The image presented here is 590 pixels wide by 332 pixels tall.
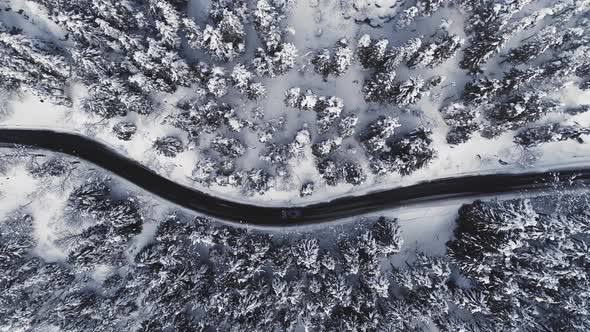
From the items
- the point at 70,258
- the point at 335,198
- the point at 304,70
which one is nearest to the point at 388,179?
the point at 335,198

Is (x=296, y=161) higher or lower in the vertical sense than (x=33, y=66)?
higher

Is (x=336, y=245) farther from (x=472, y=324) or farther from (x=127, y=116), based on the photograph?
(x=127, y=116)

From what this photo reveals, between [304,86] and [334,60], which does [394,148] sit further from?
[304,86]

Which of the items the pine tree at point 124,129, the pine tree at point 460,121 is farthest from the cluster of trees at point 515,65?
the pine tree at point 124,129

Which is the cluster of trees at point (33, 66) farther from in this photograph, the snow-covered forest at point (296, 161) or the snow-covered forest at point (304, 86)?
the snow-covered forest at point (296, 161)

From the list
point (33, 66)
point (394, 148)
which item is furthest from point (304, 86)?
point (33, 66)

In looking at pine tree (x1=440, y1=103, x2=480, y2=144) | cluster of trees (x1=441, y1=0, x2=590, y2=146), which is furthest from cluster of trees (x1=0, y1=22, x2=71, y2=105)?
cluster of trees (x1=441, y1=0, x2=590, y2=146)
